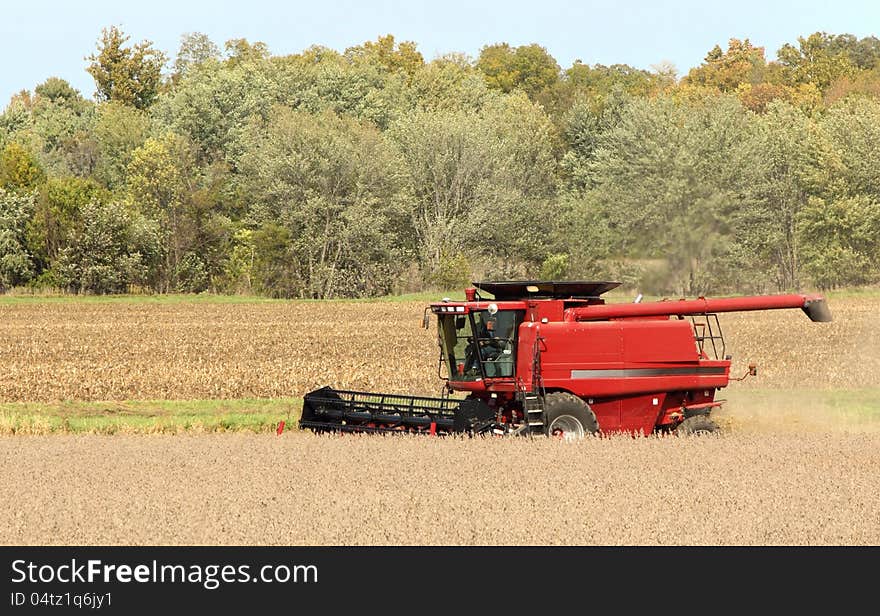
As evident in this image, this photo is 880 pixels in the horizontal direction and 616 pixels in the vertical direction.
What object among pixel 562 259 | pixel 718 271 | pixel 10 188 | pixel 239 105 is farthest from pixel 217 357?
pixel 239 105

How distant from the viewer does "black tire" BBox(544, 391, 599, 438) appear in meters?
16.9

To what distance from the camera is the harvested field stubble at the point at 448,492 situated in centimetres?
978

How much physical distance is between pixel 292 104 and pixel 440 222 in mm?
19999

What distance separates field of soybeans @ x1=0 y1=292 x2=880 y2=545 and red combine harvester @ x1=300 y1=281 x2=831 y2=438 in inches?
33.9

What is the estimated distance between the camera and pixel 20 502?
11.1 m

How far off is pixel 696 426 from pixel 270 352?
17752 millimetres

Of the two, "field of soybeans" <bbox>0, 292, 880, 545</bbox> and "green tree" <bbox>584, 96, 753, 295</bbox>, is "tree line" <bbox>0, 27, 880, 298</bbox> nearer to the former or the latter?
"green tree" <bbox>584, 96, 753, 295</bbox>

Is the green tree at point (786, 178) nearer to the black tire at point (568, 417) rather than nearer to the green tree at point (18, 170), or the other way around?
the black tire at point (568, 417)

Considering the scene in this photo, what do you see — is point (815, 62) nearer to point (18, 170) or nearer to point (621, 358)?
point (18, 170)

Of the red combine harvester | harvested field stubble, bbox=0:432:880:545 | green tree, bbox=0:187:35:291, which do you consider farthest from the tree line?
harvested field stubble, bbox=0:432:880:545

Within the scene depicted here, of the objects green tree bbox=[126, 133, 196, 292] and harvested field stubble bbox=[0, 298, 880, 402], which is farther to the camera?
green tree bbox=[126, 133, 196, 292]

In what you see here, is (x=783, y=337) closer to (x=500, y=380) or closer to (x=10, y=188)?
(x=500, y=380)

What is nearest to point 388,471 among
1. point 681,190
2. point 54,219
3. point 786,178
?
point 681,190
